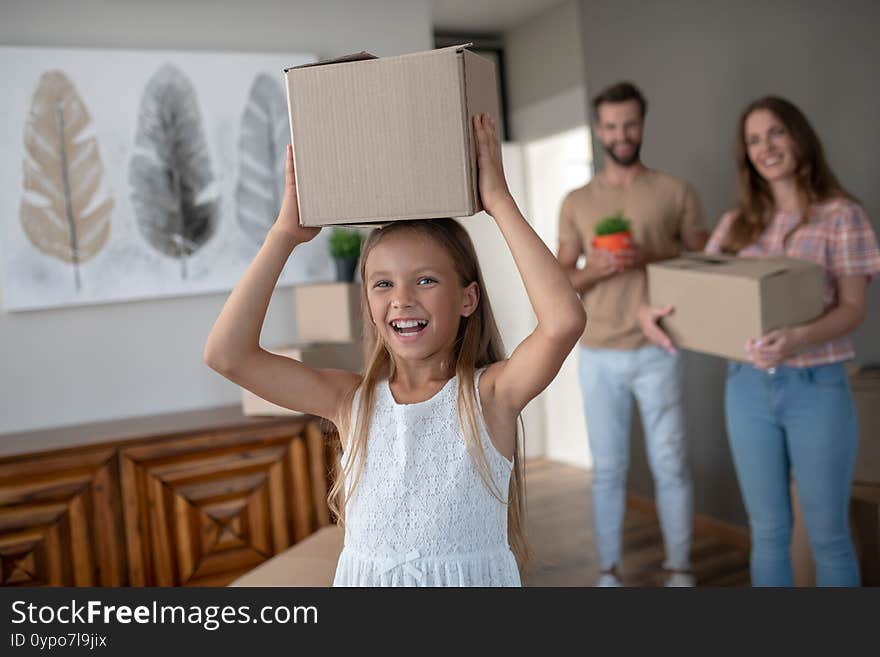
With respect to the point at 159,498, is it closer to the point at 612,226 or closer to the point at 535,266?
the point at 612,226

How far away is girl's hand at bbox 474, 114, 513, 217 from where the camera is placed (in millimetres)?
1167

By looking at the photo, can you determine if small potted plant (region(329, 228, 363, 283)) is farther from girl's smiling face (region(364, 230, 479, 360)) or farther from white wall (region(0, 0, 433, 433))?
girl's smiling face (region(364, 230, 479, 360))

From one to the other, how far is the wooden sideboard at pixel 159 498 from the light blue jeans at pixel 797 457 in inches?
51.3

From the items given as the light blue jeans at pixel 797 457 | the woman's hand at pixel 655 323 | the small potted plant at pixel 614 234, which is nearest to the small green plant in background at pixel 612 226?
the small potted plant at pixel 614 234

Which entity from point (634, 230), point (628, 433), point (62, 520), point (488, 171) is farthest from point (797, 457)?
point (62, 520)

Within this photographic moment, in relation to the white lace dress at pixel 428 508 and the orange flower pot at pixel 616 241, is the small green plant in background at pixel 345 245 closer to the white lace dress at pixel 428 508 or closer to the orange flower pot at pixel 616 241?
the orange flower pot at pixel 616 241

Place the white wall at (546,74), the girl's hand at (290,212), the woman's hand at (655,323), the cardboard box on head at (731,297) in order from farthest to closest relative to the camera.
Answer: the white wall at (546,74) < the woman's hand at (655,323) < the cardboard box on head at (731,297) < the girl's hand at (290,212)

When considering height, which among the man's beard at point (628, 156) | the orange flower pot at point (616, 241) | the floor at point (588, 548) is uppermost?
the man's beard at point (628, 156)

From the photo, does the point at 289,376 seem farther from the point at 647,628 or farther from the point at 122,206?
the point at 122,206

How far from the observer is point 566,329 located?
119 centimetres

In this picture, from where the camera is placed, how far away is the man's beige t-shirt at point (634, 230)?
2740mm

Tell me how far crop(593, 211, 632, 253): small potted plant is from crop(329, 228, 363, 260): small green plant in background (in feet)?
2.60

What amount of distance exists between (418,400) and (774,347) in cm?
108

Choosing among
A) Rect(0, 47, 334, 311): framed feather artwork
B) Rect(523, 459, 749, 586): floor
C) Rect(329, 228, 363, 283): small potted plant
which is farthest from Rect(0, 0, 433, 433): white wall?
Rect(523, 459, 749, 586): floor
